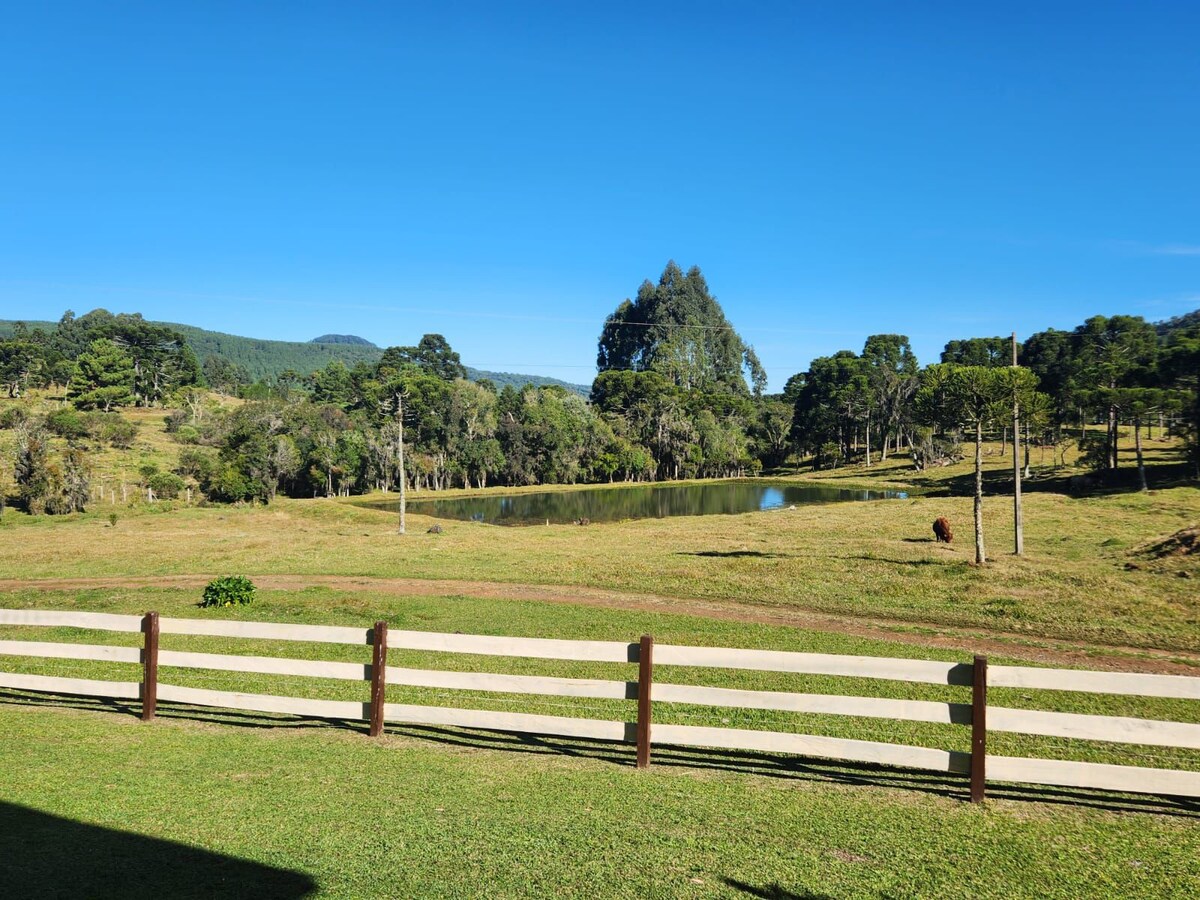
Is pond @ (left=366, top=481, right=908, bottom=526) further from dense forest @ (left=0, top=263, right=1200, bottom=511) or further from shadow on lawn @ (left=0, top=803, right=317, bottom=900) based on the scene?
shadow on lawn @ (left=0, top=803, right=317, bottom=900)

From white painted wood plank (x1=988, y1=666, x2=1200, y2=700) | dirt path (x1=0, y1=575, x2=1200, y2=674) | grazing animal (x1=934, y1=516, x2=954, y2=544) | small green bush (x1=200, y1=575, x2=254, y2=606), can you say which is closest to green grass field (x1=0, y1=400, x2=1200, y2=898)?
dirt path (x1=0, y1=575, x2=1200, y2=674)

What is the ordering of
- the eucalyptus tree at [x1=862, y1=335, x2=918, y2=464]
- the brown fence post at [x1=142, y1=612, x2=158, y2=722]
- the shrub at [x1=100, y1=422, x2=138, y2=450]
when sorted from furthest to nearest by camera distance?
the eucalyptus tree at [x1=862, y1=335, x2=918, y2=464]
the shrub at [x1=100, y1=422, x2=138, y2=450]
the brown fence post at [x1=142, y1=612, x2=158, y2=722]

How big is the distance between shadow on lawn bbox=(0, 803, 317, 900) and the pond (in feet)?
212

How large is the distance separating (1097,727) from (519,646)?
5.78 meters

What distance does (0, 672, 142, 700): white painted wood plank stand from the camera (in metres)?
9.84

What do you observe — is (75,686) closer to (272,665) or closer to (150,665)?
(150,665)

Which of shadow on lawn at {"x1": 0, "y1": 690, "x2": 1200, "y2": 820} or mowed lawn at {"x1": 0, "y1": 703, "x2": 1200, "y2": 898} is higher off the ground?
mowed lawn at {"x1": 0, "y1": 703, "x2": 1200, "y2": 898}

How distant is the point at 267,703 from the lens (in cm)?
934

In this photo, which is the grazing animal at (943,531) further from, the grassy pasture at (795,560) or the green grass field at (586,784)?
the green grass field at (586,784)

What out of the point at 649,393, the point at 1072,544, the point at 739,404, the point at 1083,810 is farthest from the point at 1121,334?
the point at 1083,810

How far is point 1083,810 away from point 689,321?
18148 cm

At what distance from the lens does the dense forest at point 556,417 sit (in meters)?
77.0

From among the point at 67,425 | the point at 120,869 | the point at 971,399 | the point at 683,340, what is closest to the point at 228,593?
the point at 120,869

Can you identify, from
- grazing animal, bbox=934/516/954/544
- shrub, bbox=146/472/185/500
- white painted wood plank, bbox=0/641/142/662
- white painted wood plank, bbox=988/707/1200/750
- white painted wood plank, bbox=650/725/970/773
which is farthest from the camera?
shrub, bbox=146/472/185/500
